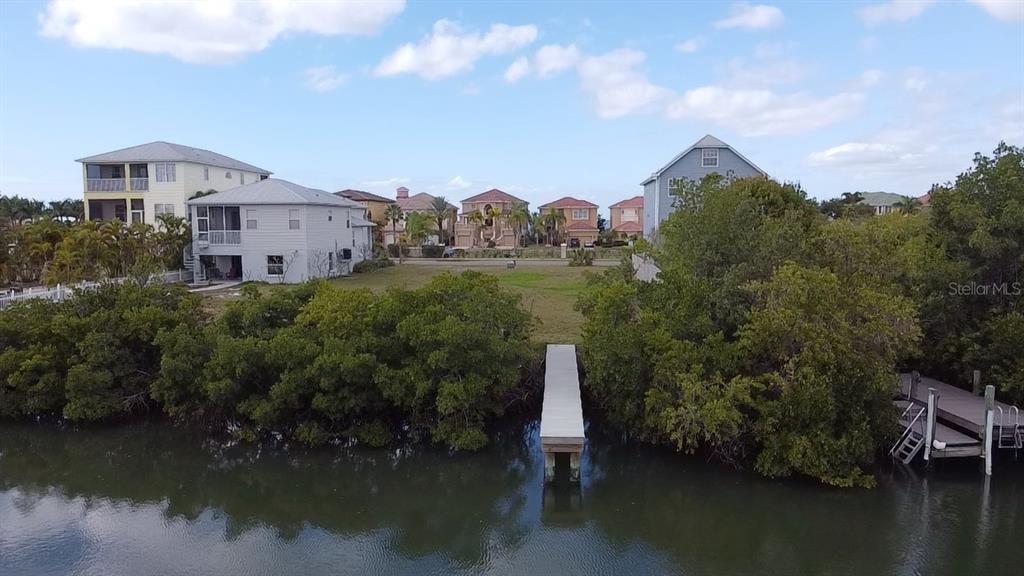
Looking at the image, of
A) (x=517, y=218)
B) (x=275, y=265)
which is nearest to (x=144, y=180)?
(x=275, y=265)

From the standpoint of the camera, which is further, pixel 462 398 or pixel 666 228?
pixel 666 228

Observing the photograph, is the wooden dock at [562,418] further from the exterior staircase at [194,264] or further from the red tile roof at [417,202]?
the red tile roof at [417,202]

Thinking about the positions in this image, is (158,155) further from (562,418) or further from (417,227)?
A: (562,418)

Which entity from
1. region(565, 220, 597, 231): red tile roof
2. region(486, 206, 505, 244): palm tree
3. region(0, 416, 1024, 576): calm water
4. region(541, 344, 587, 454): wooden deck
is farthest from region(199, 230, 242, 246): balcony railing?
region(565, 220, 597, 231): red tile roof

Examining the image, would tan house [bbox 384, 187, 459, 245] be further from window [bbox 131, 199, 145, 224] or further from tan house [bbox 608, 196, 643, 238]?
window [bbox 131, 199, 145, 224]

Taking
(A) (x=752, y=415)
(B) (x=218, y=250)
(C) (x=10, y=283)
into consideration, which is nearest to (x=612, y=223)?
(B) (x=218, y=250)

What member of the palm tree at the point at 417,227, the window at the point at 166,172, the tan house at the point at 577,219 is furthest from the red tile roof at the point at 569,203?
the window at the point at 166,172

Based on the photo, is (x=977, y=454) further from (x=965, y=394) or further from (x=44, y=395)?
(x=44, y=395)
